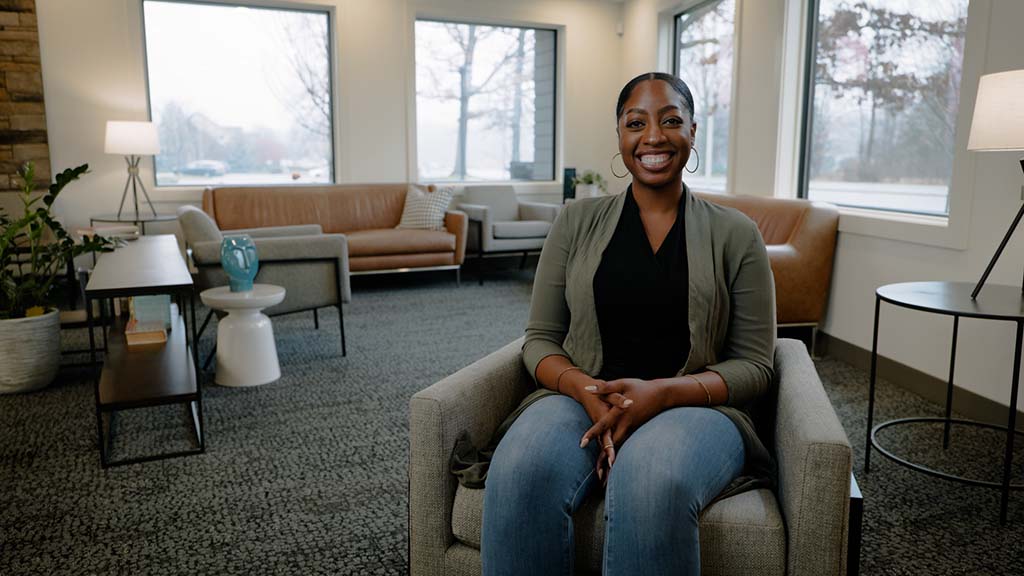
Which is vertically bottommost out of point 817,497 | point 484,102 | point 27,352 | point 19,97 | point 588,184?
point 27,352

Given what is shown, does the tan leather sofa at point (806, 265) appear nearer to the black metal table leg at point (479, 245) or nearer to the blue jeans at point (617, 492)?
the blue jeans at point (617, 492)

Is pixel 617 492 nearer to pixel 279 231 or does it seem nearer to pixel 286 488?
pixel 286 488

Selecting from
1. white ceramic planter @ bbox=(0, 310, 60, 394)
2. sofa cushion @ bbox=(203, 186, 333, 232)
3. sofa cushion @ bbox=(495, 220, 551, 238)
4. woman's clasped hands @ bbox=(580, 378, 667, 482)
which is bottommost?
white ceramic planter @ bbox=(0, 310, 60, 394)

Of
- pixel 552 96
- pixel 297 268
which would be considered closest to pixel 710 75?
pixel 552 96

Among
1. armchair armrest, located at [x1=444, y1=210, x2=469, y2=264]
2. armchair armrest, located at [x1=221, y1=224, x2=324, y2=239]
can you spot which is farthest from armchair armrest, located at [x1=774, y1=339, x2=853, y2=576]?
armchair armrest, located at [x1=444, y1=210, x2=469, y2=264]

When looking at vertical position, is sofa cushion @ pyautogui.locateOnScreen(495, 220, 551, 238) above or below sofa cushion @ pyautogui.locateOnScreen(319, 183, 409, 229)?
below

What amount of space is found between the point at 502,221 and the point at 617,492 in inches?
215

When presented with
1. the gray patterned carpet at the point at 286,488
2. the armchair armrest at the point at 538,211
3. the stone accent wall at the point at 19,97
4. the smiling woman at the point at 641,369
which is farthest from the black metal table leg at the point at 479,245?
the smiling woman at the point at 641,369

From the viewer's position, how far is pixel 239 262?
327 cm

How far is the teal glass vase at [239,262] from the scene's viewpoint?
326 cm

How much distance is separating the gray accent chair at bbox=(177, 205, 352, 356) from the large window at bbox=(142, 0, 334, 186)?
2.62 meters

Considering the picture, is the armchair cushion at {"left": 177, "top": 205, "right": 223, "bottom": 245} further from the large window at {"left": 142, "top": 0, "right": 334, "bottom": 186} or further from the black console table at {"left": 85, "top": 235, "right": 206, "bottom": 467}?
the large window at {"left": 142, "top": 0, "right": 334, "bottom": 186}

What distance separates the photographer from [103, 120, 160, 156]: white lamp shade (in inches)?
203

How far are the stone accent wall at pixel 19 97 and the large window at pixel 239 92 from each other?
77cm
